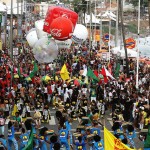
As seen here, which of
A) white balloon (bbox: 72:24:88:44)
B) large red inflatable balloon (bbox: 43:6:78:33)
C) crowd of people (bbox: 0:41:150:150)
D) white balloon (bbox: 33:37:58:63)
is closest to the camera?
crowd of people (bbox: 0:41:150:150)

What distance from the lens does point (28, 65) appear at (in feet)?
117

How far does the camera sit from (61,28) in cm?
2578

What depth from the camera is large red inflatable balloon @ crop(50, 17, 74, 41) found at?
25812 millimetres

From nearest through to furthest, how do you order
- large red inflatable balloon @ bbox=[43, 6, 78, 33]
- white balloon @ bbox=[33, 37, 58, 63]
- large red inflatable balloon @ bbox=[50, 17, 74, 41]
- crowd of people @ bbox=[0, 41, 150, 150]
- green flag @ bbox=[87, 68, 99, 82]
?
crowd of people @ bbox=[0, 41, 150, 150] < large red inflatable balloon @ bbox=[50, 17, 74, 41] < green flag @ bbox=[87, 68, 99, 82] < white balloon @ bbox=[33, 37, 58, 63] < large red inflatable balloon @ bbox=[43, 6, 78, 33]

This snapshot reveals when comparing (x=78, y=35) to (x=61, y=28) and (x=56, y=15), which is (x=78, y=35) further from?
(x=61, y=28)

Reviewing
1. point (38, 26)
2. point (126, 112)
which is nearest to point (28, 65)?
point (38, 26)

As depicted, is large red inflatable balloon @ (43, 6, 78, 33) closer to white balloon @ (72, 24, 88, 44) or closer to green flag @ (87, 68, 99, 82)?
green flag @ (87, 68, 99, 82)

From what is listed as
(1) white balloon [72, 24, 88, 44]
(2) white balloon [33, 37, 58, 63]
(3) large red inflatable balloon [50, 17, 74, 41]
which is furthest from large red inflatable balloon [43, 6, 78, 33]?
(1) white balloon [72, 24, 88, 44]

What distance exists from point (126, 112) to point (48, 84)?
5.16 metres

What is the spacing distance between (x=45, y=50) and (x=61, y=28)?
1.54 m

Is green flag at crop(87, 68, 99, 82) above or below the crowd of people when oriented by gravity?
above

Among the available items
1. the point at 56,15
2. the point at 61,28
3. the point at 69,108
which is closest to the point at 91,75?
the point at 61,28

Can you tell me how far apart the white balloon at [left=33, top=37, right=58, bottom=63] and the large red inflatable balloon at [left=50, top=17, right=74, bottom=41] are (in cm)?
72

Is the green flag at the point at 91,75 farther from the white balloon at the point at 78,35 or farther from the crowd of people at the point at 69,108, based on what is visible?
the white balloon at the point at 78,35
